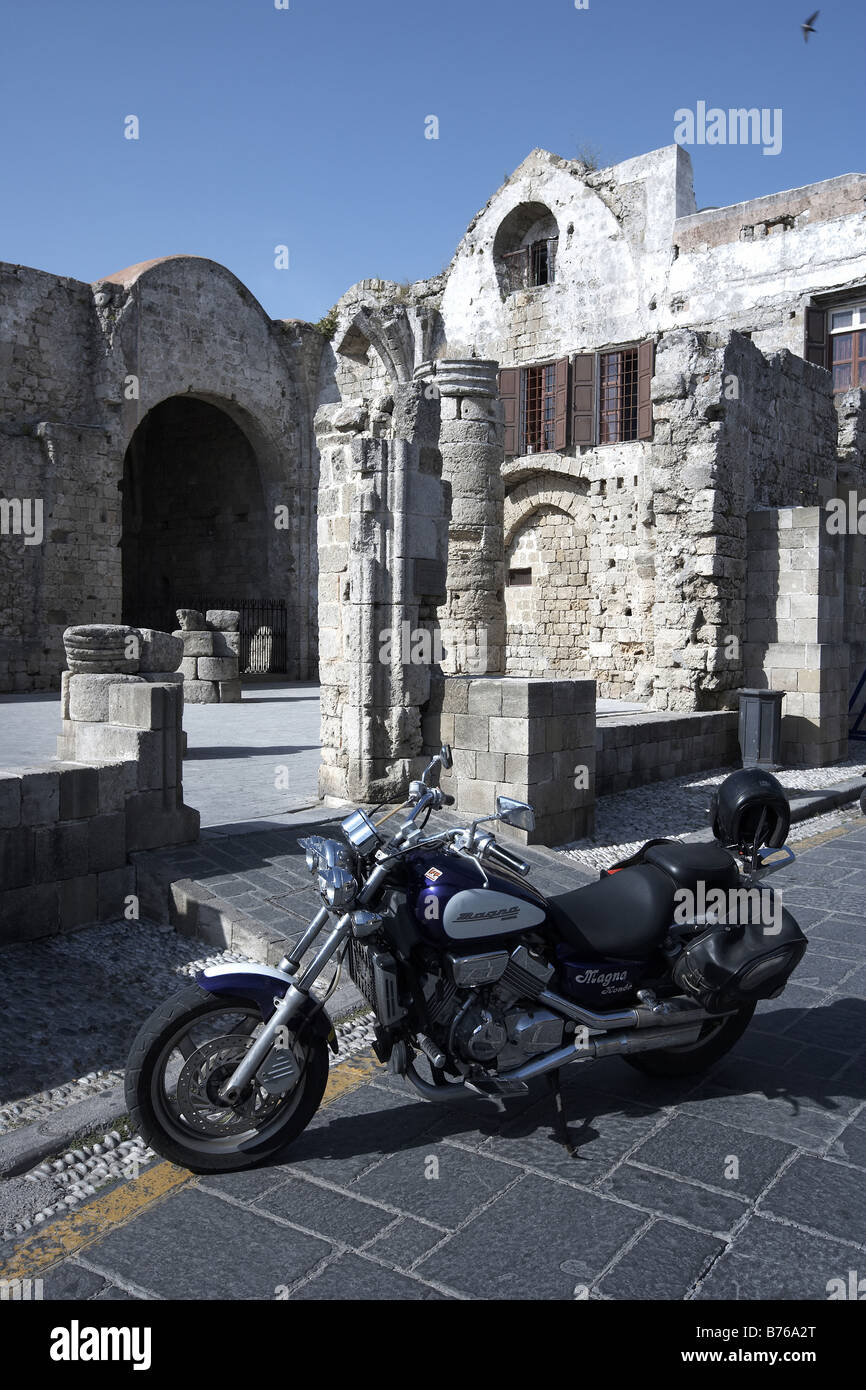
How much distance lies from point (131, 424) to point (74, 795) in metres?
15.6

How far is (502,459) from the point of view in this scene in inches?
576

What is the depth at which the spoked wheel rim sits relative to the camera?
10.0ft

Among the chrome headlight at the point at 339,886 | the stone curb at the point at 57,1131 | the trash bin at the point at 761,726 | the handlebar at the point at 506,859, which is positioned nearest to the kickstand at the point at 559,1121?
the handlebar at the point at 506,859

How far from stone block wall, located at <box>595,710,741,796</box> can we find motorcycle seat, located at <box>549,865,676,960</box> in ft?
17.7

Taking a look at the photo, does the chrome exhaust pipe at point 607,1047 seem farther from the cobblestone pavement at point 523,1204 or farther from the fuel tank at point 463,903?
the fuel tank at point 463,903

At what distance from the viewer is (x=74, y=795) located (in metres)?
5.34

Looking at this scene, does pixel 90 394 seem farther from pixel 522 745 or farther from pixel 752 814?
pixel 752 814

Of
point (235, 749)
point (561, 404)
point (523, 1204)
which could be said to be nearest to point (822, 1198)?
point (523, 1204)

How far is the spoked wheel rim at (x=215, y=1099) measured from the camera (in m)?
3.05

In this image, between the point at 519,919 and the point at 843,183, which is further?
the point at 843,183

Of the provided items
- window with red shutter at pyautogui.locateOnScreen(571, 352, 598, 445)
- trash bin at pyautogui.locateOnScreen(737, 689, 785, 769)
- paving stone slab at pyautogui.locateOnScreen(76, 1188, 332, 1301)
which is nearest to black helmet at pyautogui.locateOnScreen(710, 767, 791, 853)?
paving stone slab at pyautogui.locateOnScreen(76, 1188, 332, 1301)

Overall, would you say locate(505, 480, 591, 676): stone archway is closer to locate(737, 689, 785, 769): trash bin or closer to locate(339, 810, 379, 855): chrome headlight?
locate(737, 689, 785, 769): trash bin
